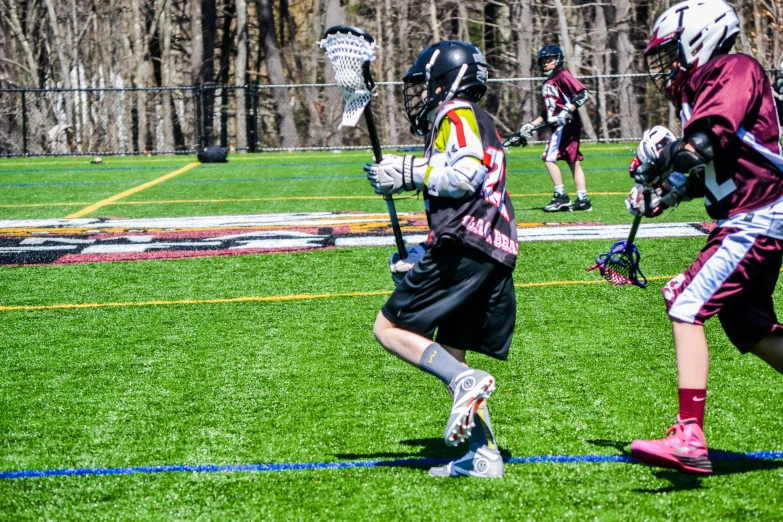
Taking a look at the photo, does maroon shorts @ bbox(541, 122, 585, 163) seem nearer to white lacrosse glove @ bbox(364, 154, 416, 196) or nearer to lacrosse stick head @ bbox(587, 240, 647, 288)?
lacrosse stick head @ bbox(587, 240, 647, 288)

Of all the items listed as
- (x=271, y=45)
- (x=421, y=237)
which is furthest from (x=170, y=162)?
(x=421, y=237)

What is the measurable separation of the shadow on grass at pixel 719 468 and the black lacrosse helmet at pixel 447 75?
1619 millimetres

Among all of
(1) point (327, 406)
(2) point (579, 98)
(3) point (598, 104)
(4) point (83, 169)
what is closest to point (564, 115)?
(2) point (579, 98)

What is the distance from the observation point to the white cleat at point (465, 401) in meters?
3.50

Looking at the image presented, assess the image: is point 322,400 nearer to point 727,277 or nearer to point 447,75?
point 447,75

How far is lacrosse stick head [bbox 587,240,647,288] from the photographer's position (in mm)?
4379

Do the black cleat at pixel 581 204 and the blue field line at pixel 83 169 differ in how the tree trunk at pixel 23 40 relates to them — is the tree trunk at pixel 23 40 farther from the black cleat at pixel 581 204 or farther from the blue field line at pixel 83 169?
the black cleat at pixel 581 204

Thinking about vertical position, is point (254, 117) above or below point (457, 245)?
above

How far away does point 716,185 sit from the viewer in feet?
12.0

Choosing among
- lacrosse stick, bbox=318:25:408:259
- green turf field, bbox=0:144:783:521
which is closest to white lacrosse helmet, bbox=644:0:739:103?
lacrosse stick, bbox=318:25:408:259

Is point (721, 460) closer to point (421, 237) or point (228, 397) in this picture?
point (228, 397)

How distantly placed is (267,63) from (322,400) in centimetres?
2677

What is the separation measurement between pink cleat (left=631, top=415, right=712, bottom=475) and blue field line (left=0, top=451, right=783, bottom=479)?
350mm

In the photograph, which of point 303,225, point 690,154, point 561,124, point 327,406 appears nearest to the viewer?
point 690,154
